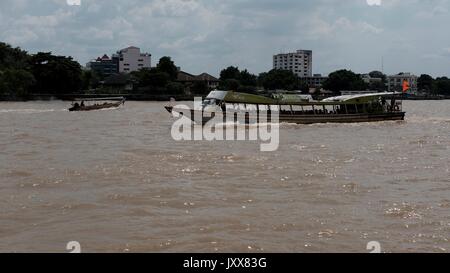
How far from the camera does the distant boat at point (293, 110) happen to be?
96.6 ft

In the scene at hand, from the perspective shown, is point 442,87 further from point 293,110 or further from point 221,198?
point 221,198

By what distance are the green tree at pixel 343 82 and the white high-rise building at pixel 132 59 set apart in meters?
50.7

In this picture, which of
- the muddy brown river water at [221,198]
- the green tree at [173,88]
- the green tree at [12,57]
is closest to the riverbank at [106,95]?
the green tree at [173,88]

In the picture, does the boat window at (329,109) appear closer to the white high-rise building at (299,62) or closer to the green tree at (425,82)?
the green tree at (425,82)

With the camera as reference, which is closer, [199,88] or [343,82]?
[199,88]

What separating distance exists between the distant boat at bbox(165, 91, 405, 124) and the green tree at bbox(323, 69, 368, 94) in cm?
9015

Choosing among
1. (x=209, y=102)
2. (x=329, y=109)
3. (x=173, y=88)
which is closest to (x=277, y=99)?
(x=329, y=109)

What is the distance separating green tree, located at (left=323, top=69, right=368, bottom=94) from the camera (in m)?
128

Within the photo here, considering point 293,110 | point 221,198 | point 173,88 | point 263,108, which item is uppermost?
point 173,88

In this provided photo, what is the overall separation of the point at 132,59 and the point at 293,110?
121 metres

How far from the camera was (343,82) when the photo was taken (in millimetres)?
127938

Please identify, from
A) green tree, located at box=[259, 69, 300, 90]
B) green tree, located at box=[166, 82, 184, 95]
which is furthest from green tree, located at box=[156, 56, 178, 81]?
green tree, located at box=[259, 69, 300, 90]

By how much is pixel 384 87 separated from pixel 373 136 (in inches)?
5655

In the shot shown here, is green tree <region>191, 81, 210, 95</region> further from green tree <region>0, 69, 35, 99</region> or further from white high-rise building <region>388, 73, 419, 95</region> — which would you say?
white high-rise building <region>388, 73, 419, 95</region>
